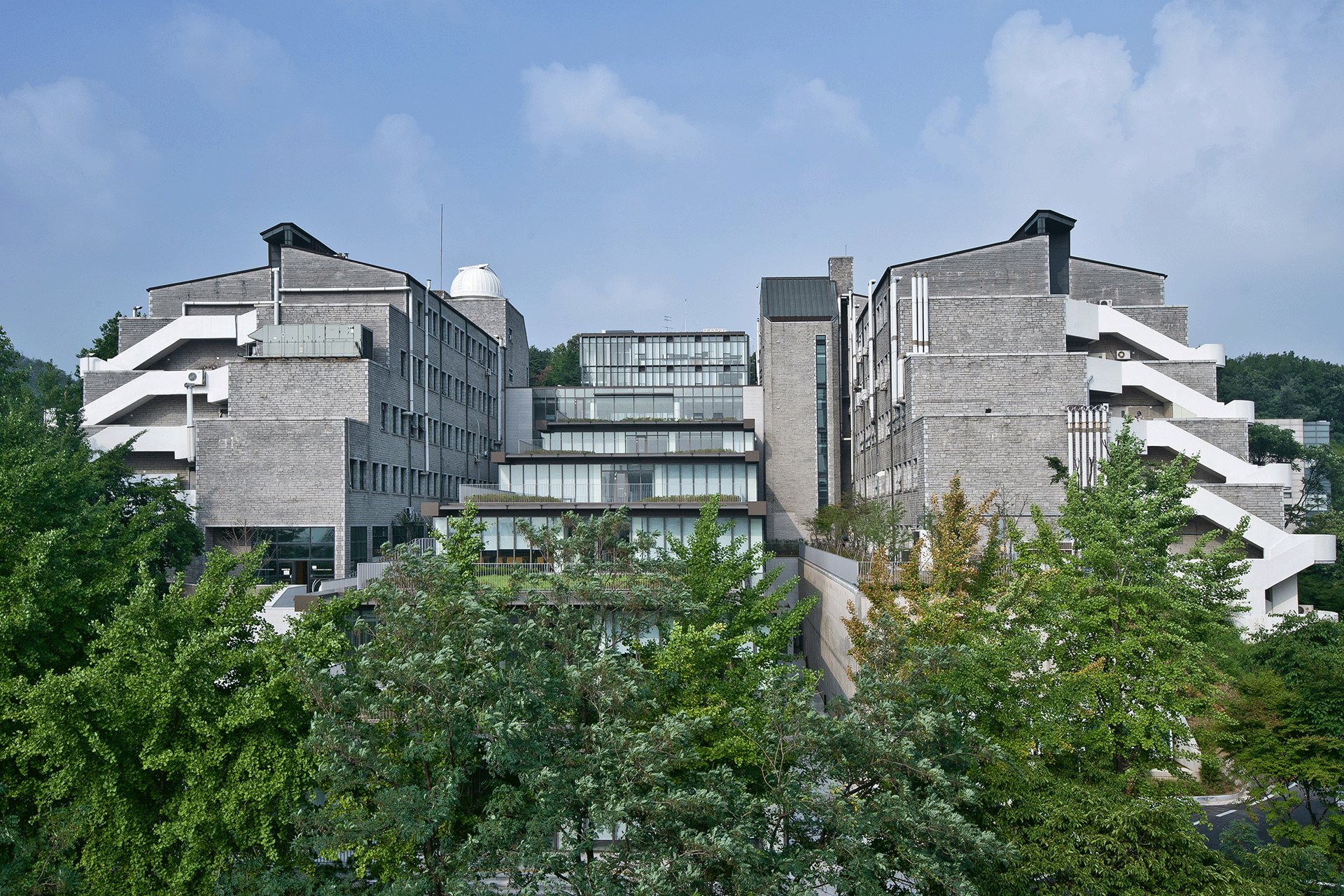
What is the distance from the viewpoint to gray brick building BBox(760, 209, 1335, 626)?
44.9 metres

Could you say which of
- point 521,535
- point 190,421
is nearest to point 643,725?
point 521,535

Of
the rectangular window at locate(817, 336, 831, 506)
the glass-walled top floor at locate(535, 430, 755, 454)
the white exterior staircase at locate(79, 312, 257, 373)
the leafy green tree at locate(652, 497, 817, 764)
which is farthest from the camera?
the rectangular window at locate(817, 336, 831, 506)

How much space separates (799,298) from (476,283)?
32.0m

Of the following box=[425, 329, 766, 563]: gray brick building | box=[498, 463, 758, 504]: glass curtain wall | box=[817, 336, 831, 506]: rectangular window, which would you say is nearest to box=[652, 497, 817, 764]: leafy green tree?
box=[425, 329, 766, 563]: gray brick building

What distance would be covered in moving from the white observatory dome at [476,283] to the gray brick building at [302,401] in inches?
397

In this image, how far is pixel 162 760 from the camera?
16719mm

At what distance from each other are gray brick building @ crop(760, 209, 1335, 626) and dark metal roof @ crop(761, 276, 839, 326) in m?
11.5

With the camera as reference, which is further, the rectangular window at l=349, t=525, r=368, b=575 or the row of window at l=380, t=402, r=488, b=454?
the row of window at l=380, t=402, r=488, b=454

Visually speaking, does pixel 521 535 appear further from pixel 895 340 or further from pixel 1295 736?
pixel 1295 736

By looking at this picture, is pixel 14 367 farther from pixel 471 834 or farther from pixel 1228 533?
pixel 1228 533

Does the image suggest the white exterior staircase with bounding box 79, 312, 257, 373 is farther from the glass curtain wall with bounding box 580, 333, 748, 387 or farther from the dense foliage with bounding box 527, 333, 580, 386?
the dense foliage with bounding box 527, 333, 580, 386

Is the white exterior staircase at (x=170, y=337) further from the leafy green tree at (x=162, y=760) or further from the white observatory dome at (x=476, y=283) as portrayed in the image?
the leafy green tree at (x=162, y=760)

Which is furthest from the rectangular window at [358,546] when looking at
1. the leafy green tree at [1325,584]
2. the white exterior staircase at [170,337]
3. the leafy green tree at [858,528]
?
the leafy green tree at [1325,584]

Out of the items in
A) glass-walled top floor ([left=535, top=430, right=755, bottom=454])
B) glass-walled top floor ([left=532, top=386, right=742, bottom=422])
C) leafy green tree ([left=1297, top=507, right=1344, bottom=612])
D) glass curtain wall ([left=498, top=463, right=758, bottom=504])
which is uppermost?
glass-walled top floor ([left=532, top=386, right=742, bottom=422])
